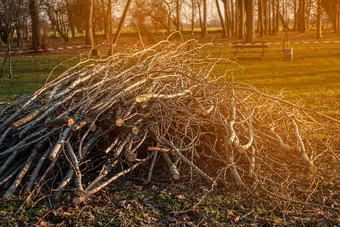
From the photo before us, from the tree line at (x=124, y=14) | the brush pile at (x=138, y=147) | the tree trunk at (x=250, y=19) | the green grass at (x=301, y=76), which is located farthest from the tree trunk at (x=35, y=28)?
the brush pile at (x=138, y=147)

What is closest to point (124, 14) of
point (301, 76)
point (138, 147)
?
point (301, 76)

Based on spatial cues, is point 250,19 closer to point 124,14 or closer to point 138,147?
point 124,14

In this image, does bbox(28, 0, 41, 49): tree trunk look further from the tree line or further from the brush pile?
the brush pile

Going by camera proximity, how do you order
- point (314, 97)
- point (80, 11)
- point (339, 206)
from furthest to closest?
point (80, 11) → point (314, 97) → point (339, 206)

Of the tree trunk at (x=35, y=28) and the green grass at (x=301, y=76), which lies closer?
the green grass at (x=301, y=76)

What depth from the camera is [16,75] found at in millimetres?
13570

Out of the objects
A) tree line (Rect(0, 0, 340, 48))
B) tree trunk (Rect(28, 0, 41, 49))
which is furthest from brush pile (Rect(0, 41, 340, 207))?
tree trunk (Rect(28, 0, 41, 49))

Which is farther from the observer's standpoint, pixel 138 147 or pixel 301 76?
pixel 301 76

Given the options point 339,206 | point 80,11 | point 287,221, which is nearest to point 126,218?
point 287,221

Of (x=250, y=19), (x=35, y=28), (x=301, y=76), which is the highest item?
(x=35, y=28)

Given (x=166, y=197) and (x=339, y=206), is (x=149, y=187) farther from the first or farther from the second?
(x=339, y=206)

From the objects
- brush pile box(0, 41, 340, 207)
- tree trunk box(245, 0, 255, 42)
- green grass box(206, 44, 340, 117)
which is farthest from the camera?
tree trunk box(245, 0, 255, 42)

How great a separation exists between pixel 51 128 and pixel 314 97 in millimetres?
5775

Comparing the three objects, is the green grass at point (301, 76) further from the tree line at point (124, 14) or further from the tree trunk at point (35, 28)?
the tree trunk at point (35, 28)
